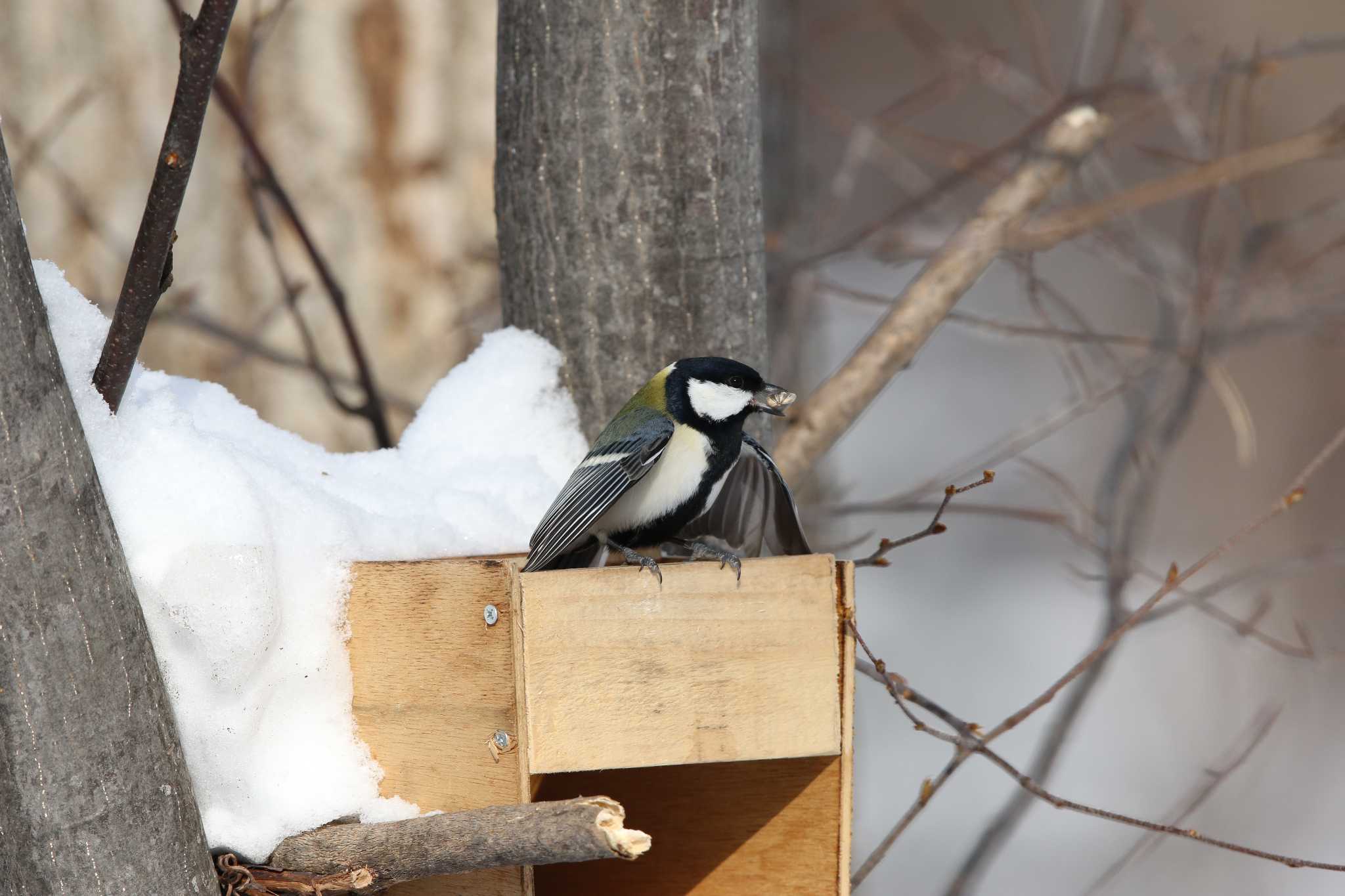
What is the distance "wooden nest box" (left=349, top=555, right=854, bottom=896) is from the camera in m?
1.41

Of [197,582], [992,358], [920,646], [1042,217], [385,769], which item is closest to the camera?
[197,582]

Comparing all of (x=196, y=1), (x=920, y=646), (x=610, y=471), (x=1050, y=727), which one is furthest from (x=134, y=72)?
(x=920, y=646)

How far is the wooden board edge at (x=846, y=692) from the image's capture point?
152 centimetres

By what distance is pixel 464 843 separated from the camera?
124 centimetres

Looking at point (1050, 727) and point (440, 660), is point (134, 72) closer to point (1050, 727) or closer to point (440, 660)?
point (440, 660)

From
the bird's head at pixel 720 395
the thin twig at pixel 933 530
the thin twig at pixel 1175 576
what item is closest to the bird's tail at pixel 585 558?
the bird's head at pixel 720 395

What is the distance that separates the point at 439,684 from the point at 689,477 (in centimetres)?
46

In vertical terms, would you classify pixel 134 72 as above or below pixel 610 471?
above

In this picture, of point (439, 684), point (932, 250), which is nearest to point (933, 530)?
point (439, 684)

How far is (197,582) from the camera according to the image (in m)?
1.39

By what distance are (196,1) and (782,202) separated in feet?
5.00

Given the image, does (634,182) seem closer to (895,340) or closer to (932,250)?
(895,340)

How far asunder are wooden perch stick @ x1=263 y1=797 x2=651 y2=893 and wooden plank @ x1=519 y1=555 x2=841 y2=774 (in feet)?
0.53

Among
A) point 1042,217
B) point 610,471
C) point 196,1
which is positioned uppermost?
point 196,1
